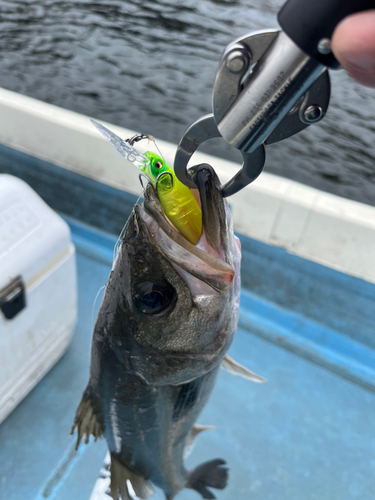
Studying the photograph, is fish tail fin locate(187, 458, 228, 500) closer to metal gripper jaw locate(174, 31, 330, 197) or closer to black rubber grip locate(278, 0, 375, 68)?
metal gripper jaw locate(174, 31, 330, 197)

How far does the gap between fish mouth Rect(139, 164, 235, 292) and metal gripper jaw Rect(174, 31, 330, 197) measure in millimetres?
169

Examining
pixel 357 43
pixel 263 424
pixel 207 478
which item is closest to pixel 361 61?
pixel 357 43

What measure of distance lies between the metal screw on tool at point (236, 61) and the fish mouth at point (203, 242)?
26 centimetres

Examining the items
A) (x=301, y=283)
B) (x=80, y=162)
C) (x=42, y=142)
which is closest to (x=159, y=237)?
(x=301, y=283)

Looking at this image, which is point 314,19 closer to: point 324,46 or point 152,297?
point 324,46

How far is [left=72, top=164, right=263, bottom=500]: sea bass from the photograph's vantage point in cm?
85

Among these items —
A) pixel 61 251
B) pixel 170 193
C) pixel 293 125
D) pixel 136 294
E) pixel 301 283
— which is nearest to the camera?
pixel 293 125

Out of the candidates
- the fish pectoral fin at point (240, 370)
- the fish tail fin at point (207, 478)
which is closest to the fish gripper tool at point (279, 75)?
the fish pectoral fin at point (240, 370)

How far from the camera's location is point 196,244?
88 centimetres

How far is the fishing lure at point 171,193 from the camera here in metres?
0.77

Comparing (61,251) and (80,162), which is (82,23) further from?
(61,251)

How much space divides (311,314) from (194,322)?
73.6 inches

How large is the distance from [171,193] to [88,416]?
85 centimetres

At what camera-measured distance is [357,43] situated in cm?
47
